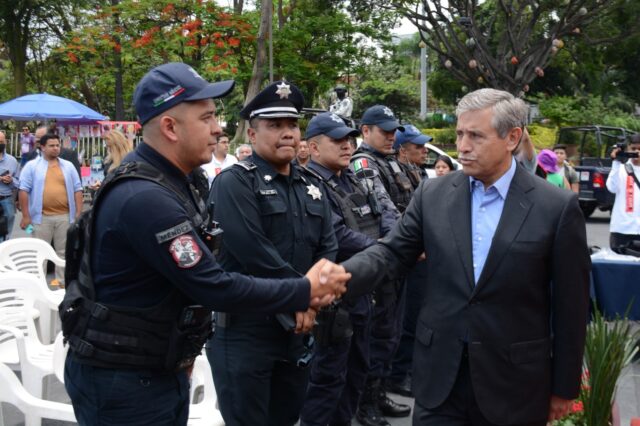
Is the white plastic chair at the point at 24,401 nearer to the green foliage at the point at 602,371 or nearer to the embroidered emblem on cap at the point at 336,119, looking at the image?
the embroidered emblem on cap at the point at 336,119

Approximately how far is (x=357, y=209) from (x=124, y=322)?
2467 mm

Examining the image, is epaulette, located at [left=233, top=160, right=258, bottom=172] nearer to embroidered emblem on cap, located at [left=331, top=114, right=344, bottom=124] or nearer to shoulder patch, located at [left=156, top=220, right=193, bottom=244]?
shoulder patch, located at [left=156, top=220, right=193, bottom=244]

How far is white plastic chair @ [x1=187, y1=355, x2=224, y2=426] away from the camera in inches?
138

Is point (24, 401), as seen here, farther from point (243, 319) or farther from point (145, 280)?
point (145, 280)

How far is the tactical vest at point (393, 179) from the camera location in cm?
539

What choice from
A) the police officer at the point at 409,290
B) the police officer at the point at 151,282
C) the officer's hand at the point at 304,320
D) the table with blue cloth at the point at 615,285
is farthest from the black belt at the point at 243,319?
the table with blue cloth at the point at 615,285

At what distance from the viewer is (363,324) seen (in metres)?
4.27

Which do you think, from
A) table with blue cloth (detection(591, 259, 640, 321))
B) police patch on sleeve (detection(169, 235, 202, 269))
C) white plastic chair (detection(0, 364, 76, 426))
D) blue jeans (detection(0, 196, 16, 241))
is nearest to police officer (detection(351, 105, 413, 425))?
table with blue cloth (detection(591, 259, 640, 321))

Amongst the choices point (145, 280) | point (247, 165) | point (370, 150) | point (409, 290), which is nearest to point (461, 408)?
point (145, 280)

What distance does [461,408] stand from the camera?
2.68m

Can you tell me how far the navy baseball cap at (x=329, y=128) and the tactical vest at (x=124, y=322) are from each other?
2.11 m

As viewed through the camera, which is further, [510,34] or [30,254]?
[510,34]

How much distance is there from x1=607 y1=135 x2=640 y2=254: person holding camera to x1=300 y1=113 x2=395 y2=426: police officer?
3.91 metres

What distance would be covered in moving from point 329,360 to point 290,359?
2.40 ft
